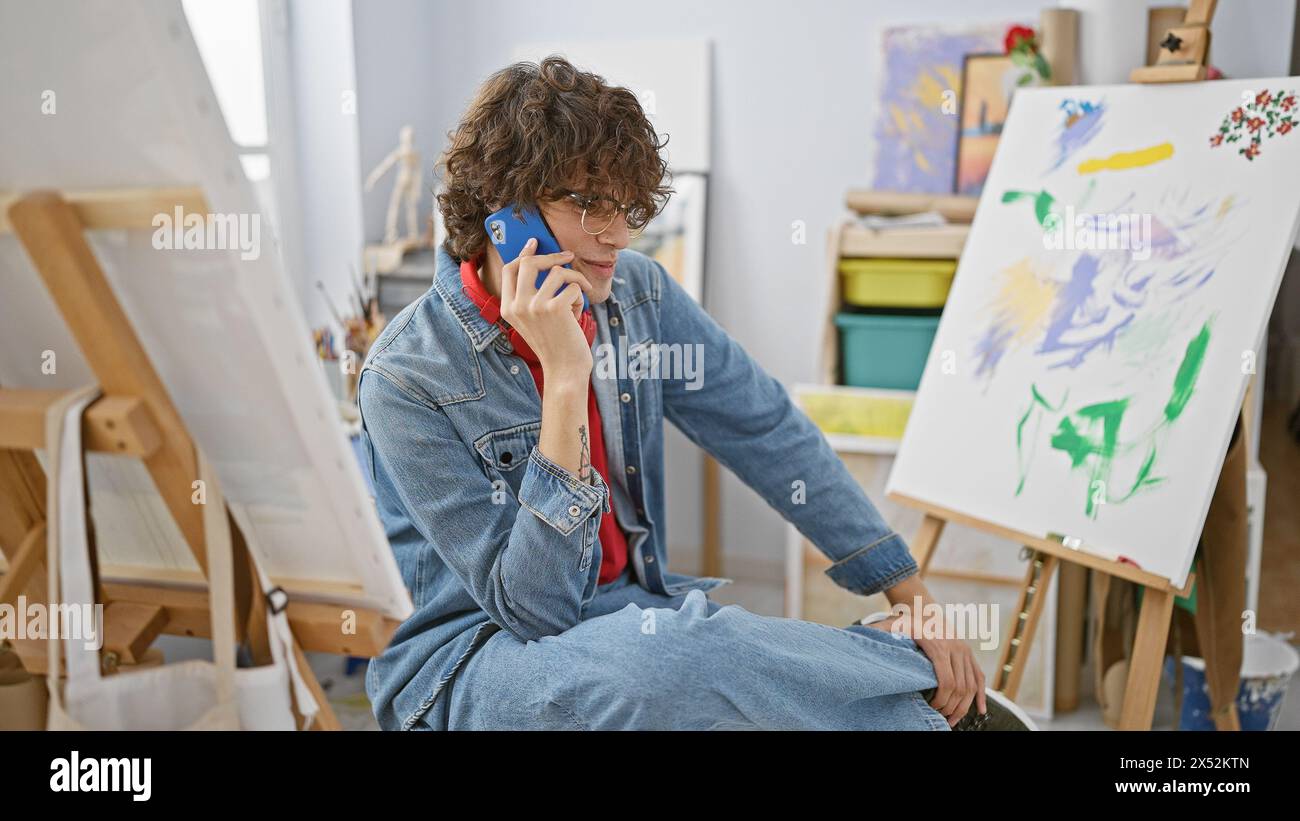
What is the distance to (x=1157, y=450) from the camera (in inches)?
59.1

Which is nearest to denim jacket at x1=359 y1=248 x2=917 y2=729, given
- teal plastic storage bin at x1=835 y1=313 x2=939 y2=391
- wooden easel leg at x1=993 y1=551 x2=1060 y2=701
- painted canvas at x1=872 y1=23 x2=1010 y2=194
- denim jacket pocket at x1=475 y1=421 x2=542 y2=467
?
denim jacket pocket at x1=475 y1=421 x2=542 y2=467

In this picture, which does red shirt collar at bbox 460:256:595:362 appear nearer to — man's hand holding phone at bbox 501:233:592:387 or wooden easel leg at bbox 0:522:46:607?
man's hand holding phone at bbox 501:233:592:387

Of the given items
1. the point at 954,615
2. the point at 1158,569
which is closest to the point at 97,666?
the point at 1158,569

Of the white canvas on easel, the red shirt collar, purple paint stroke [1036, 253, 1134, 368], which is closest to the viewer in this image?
the white canvas on easel

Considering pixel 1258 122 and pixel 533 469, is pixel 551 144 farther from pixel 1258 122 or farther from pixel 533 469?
pixel 1258 122

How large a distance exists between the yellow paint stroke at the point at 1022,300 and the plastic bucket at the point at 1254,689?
72 centimetres

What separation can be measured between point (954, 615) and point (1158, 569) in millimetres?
793

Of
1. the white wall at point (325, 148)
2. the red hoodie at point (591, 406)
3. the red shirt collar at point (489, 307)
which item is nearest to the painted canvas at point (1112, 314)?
the red hoodie at point (591, 406)

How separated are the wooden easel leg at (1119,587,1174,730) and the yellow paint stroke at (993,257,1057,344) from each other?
439 millimetres

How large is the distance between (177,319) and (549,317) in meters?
0.38

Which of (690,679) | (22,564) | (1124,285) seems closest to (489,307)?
(690,679)

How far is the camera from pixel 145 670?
1.20 meters

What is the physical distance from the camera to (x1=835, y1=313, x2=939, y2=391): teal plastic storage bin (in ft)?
7.52
